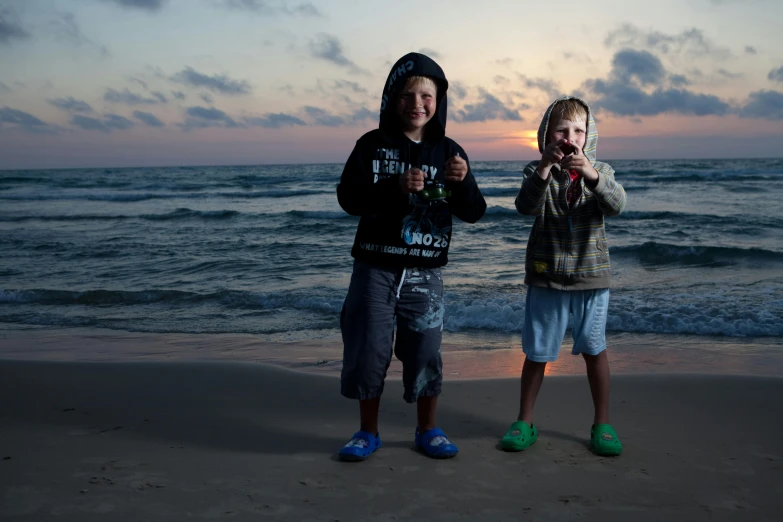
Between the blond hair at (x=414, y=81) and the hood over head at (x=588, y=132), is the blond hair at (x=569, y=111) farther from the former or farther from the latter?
the blond hair at (x=414, y=81)

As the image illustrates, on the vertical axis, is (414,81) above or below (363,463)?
above

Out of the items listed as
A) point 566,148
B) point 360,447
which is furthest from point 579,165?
point 360,447

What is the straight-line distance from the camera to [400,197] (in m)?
2.94

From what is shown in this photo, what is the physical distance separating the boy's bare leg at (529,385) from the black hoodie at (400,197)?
725 mm

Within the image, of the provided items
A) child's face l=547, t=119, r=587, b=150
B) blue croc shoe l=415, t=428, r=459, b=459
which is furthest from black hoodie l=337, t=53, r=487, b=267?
blue croc shoe l=415, t=428, r=459, b=459

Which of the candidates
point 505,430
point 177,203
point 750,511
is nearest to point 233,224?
point 177,203

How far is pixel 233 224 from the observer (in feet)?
58.2

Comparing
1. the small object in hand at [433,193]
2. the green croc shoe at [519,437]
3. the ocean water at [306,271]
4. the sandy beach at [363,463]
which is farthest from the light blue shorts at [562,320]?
the ocean water at [306,271]

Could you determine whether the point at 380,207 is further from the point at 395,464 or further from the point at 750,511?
the point at 750,511

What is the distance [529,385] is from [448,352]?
2.24 meters

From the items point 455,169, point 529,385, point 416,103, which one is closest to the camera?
point 455,169

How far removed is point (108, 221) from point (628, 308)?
16.2 meters

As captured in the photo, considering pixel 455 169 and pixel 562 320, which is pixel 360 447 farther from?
pixel 455 169

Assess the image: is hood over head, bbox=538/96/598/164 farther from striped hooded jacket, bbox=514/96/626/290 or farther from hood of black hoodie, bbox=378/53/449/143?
hood of black hoodie, bbox=378/53/449/143
